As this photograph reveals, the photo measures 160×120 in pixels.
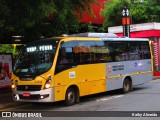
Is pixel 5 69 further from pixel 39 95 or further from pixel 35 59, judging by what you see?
pixel 39 95

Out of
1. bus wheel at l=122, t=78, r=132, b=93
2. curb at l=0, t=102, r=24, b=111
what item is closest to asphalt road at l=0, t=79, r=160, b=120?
curb at l=0, t=102, r=24, b=111

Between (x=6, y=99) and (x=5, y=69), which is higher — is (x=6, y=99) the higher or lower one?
the lower one

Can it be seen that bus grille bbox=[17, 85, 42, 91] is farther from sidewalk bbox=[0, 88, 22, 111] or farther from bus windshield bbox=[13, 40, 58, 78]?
sidewalk bbox=[0, 88, 22, 111]

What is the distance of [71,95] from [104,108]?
1861 millimetres

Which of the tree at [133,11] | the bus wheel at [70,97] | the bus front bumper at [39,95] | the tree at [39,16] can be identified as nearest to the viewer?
the bus front bumper at [39,95]

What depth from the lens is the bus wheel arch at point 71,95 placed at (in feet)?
47.6

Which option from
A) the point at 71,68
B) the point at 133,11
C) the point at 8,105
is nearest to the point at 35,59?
the point at 71,68

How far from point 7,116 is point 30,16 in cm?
392

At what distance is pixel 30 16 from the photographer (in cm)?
1441

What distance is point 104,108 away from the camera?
43.8 feet

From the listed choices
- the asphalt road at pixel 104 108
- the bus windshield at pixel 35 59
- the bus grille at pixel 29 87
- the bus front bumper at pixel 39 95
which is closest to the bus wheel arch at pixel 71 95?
the asphalt road at pixel 104 108

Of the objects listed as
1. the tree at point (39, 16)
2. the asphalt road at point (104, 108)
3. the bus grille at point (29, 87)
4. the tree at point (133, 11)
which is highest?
the tree at point (133, 11)

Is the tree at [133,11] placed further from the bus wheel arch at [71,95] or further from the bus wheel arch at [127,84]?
the bus wheel arch at [71,95]

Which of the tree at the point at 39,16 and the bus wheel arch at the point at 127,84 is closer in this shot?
the tree at the point at 39,16
